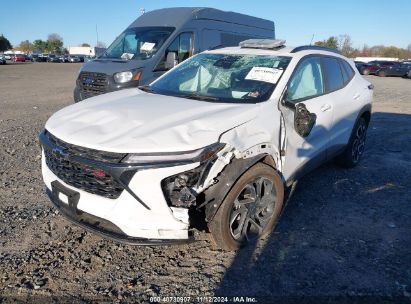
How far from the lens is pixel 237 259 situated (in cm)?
311

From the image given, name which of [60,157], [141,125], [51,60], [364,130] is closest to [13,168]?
Answer: [60,157]

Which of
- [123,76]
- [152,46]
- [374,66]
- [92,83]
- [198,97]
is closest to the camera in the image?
[198,97]

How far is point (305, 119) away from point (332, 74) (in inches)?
56.1

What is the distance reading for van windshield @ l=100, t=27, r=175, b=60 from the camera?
8.42 meters

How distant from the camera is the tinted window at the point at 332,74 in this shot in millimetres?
4465

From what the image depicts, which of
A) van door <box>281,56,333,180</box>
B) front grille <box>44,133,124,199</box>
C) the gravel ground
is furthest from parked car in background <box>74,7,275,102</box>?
front grille <box>44,133,124,199</box>

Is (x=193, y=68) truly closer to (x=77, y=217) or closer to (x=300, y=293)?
(x=77, y=217)

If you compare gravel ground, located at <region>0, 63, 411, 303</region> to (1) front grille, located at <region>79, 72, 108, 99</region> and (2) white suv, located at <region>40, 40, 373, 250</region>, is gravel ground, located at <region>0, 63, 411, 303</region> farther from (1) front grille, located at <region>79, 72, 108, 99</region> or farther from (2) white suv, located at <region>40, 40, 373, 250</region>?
(1) front grille, located at <region>79, 72, 108, 99</region>

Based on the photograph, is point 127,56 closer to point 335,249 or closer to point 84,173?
point 84,173

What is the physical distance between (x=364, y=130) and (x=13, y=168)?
5.08 m

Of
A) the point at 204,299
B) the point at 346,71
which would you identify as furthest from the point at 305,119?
the point at 346,71

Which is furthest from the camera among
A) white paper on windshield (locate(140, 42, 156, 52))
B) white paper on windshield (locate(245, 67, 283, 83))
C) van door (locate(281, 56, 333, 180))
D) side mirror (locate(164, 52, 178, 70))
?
white paper on windshield (locate(140, 42, 156, 52))

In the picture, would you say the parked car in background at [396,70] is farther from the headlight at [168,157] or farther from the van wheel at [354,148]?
the headlight at [168,157]

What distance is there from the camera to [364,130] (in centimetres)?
560
